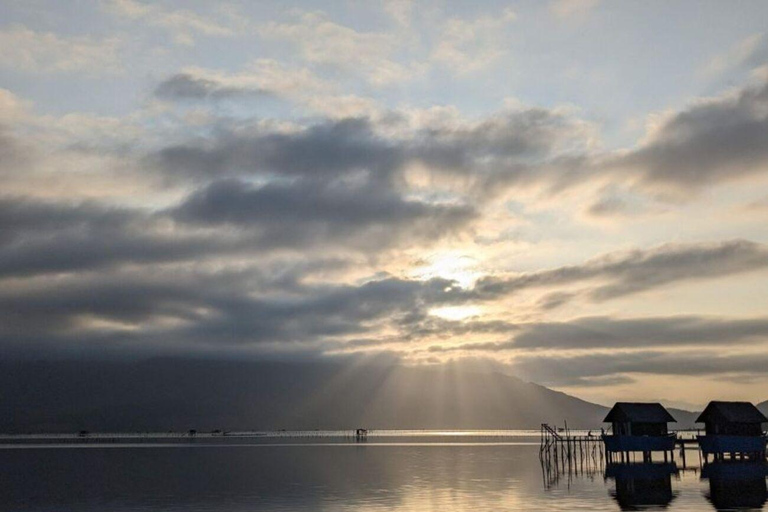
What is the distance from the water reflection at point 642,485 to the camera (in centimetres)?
5788

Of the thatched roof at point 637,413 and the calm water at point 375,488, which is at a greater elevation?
the thatched roof at point 637,413

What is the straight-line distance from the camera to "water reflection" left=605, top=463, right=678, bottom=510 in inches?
2279

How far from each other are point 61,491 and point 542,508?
4213 cm

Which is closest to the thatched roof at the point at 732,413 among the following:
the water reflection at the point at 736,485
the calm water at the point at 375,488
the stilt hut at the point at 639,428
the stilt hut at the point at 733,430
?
the stilt hut at the point at 733,430

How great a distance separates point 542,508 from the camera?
179ft

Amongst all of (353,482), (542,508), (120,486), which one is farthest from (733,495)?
(120,486)

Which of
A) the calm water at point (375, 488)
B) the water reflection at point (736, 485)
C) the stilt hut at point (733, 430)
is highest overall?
the stilt hut at point (733, 430)

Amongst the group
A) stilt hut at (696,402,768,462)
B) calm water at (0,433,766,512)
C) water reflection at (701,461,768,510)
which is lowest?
water reflection at (701,461,768,510)

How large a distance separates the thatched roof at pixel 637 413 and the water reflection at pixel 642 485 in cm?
553

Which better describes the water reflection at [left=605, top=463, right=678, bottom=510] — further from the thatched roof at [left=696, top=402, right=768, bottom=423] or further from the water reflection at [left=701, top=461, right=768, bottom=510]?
the thatched roof at [left=696, top=402, right=768, bottom=423]

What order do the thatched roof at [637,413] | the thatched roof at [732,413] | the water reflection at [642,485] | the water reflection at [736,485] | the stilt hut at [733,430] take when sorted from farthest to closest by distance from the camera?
1. the thatched roof at [637,413]
2. the thatched roof at [732,413]
3. the stilt hut at [733,430]
4. the water reflection at [642,485]
5. the water reflection at [736,485]

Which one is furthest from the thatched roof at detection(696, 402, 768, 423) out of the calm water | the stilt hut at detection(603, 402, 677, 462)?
the calm water

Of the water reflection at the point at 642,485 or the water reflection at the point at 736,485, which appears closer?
the water reflection at the point at 736,485

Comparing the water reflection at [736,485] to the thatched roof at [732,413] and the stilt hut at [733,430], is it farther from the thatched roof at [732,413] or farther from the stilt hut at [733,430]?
the thatched roof at [732,413]
